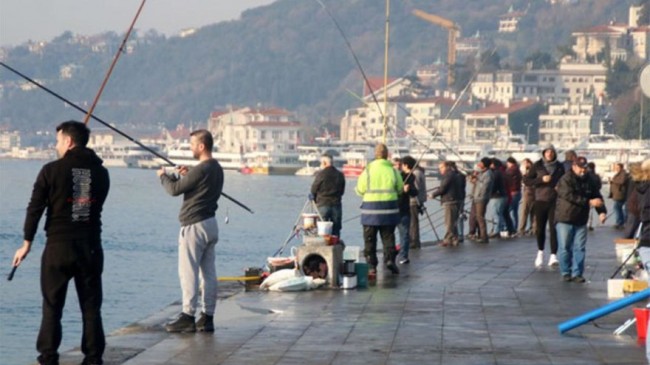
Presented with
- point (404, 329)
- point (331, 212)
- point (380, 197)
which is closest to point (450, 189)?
point (331, 212)

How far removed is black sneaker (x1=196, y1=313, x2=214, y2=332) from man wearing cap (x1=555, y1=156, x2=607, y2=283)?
6.29 meters

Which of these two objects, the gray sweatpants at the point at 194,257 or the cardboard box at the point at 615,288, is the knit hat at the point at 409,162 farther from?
the gray sweatpants at the point at 194,257

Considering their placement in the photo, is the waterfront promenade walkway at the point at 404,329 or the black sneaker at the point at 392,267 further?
the black sneaker at the point at 392,267

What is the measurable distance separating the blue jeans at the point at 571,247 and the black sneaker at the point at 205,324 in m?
6.35

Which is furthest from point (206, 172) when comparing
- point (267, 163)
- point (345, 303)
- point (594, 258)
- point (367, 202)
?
point (267, 163)

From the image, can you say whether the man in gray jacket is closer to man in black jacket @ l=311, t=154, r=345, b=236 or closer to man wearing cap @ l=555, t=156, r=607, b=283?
man in black jacket @ l=311, t=154, r=345, b=236

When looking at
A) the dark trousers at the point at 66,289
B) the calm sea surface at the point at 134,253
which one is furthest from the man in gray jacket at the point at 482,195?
the dark trousers at the point at 66,289

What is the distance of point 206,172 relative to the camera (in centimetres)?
1334

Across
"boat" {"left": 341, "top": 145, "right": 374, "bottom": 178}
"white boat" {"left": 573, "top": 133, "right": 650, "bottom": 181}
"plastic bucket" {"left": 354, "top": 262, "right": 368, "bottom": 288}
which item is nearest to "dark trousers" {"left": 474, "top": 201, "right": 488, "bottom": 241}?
"plastic bucket" {"left": 354, "top": 262, "right": 368, "bottom": 288}

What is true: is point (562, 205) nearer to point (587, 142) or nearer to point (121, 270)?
point (121, 270)

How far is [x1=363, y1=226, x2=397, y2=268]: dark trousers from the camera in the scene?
19609mm

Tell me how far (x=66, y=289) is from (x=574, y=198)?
850cm

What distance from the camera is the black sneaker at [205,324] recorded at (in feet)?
44.0

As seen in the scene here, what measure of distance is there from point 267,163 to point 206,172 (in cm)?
18524
